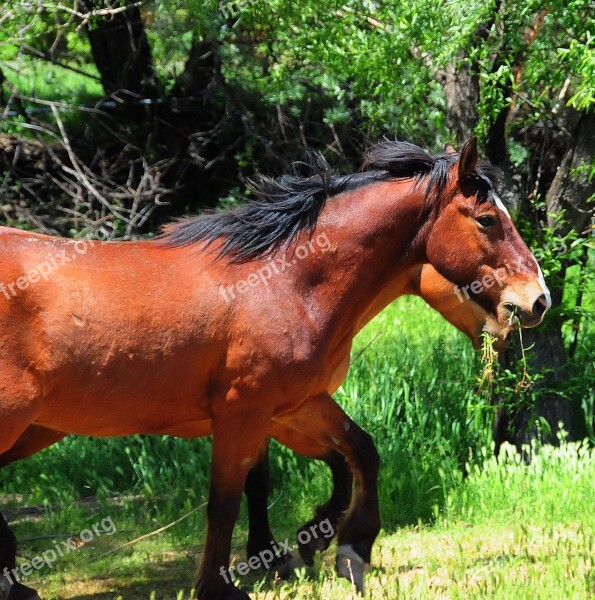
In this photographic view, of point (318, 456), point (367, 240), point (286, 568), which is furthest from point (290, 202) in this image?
point (286, 568)

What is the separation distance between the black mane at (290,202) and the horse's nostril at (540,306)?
0.59 metres

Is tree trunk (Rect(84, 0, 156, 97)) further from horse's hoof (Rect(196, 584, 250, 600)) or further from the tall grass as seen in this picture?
horse's hoof (Rect(196, 584, 250, 600))

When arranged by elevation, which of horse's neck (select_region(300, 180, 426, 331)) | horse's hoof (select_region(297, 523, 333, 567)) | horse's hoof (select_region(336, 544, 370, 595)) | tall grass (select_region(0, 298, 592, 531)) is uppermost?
horse's neck (select_region(300, 180, 426, 331))

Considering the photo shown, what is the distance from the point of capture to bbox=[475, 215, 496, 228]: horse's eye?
463 centimetres

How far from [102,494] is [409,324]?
3939 mm

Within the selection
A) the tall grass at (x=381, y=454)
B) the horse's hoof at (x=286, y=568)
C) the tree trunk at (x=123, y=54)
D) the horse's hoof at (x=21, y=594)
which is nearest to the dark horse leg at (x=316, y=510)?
the horse's hoof at (x=286, y=568)

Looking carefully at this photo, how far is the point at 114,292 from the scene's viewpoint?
425 centimetres

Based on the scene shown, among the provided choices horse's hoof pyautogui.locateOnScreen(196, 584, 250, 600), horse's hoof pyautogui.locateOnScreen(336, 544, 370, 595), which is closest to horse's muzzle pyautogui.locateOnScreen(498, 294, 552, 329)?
horse's hoof pyautogui.locateOnScreen(336, 544, 370, 595)

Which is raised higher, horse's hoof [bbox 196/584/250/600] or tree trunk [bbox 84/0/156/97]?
tree trunk [bbox 84/0/156/97]

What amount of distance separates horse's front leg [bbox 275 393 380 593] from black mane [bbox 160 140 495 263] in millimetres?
860

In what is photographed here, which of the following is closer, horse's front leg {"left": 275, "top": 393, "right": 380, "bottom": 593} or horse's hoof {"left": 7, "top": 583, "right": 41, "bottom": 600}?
horse's hoof {"left": 7, "top": 583, "right": 41, "bottom": 600}

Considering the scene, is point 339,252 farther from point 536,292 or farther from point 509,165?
point 509,165

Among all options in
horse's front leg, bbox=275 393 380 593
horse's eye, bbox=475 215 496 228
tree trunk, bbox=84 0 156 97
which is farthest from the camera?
tree trunk, bbox=84 0 156 97

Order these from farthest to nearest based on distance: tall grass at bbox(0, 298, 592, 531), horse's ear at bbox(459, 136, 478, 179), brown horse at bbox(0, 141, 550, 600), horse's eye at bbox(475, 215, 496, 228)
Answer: tall grass at bbox(0, 298, 592, 531), horse's eye at bbox(475, 215, 496, 228), horse's ear at bbox(459, 136, 478, 179), brown horse at bbox(0, 141, 550, 600)
